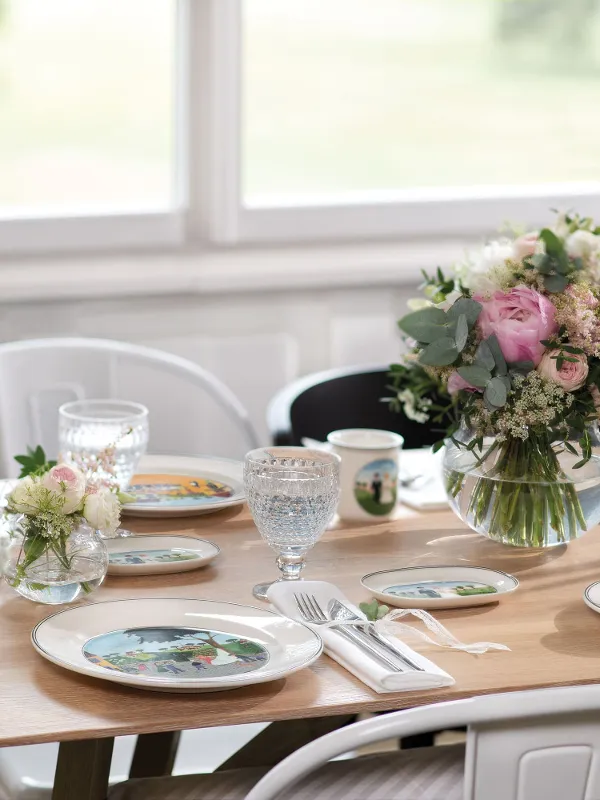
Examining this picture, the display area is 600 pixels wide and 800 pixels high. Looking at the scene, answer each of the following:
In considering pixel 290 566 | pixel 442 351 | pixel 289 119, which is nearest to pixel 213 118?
pixel 289 119

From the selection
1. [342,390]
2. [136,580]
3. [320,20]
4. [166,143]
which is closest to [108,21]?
Result: [166,143]

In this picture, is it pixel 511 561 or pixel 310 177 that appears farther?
pixel 310 177

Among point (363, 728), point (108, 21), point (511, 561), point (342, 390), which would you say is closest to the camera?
point (363, 728)

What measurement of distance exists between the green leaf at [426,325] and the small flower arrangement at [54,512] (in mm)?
438

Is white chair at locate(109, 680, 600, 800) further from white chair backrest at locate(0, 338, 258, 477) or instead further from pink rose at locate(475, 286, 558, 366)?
white chair backrest at locate(0, 338, 258, 477)

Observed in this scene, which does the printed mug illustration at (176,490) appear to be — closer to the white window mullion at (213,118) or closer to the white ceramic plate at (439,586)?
the white ceramic plate at (439,586)

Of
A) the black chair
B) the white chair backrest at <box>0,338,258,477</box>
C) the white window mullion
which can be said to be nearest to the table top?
the black chair

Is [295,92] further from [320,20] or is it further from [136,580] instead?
[136,580]

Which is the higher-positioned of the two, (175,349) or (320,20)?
(320,20)

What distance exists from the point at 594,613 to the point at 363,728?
53 cm

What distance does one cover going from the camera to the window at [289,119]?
9.20 feet

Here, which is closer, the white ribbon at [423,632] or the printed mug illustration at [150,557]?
the white ribbon at [423,632]

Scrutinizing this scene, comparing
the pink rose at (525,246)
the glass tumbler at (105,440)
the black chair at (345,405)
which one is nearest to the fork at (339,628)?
the glass tumbler at (105,440)

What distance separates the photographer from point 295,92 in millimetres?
2988
